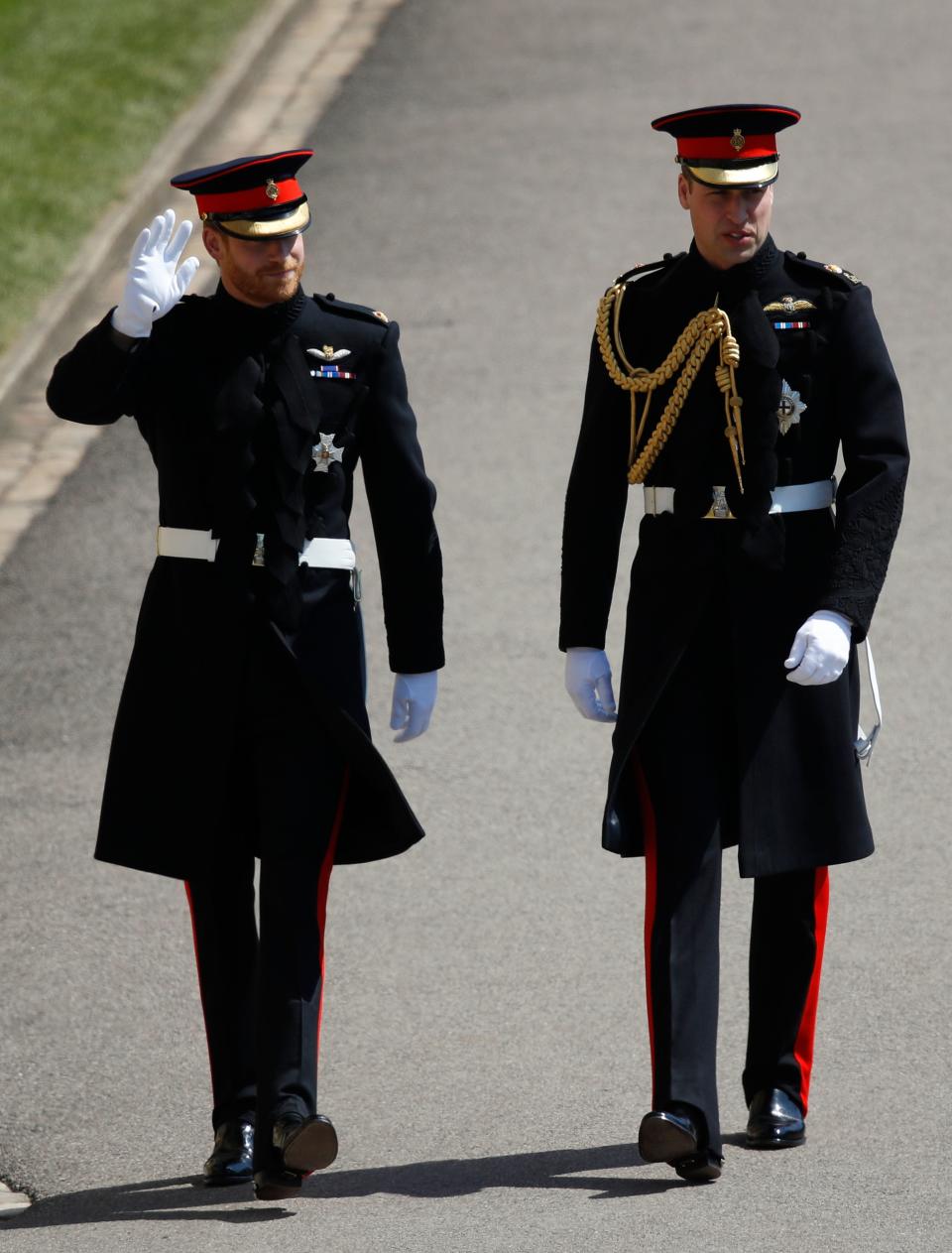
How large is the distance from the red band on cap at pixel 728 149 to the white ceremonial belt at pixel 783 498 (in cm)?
67

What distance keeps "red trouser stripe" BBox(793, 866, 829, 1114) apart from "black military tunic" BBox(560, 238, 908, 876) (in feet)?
0.46

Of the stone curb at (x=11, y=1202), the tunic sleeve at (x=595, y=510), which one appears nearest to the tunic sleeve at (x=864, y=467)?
the tunic sleeve at (x=595, y=510)

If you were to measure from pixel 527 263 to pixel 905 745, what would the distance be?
422 cm

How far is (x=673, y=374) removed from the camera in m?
4.93

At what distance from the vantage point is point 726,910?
20.5ft

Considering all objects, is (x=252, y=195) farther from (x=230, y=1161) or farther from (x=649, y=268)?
(x=230, y=1161)

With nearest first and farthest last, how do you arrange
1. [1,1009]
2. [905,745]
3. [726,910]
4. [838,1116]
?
[838,1116] < [1,1009] < [726,910] < [905,745]

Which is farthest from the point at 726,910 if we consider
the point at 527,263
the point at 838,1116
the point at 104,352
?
the point at 527,263

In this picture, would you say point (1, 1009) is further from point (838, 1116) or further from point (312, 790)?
point (838, 1116)

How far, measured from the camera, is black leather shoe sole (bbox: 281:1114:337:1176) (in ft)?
15.1

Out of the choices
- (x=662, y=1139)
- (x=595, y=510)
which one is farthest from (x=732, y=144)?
(x=662, y=1139)

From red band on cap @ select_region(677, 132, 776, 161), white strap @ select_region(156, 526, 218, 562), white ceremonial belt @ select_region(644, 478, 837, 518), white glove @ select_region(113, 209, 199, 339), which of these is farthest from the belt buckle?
white glove @ select_region(113, 209, 199, 339)

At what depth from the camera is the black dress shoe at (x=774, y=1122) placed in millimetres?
4977

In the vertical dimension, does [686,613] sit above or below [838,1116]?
above
